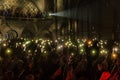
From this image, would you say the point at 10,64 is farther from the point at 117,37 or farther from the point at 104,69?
the point at 117,37

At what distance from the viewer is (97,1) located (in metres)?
→ 42.3

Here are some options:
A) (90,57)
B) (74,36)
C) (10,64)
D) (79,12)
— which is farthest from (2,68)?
(79,12)

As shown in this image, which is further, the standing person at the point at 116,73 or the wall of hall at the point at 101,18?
the wall of hall at the point at 101,18

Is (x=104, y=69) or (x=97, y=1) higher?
(x=97, y=1)

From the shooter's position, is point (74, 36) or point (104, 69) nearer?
point (104, 69)

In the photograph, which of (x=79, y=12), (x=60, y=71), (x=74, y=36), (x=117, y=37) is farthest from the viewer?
(x=79, y=12)

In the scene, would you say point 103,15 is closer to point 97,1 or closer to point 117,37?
point 97,1

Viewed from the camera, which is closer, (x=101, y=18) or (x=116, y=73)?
(x=116, y=73)

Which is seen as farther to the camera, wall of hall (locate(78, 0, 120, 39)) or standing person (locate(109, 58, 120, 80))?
wall of hall (locate(78, 0, 120, 39))

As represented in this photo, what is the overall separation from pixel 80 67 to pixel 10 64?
2608 mm

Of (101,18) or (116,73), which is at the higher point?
(101,18)

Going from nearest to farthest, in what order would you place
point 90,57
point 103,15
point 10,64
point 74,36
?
point 10,64 → point 90,57 → point 103,15 → point 74,36

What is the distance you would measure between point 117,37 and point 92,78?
21.2 m

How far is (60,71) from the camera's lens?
40.9 feet
